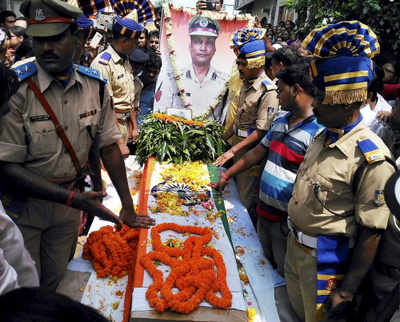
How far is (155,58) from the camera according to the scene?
6.72 metres

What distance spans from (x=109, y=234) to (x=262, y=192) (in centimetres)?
152

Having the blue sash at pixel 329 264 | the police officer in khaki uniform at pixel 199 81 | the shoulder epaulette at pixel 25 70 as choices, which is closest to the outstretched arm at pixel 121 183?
the shoulder epaulette at pixel 25 70

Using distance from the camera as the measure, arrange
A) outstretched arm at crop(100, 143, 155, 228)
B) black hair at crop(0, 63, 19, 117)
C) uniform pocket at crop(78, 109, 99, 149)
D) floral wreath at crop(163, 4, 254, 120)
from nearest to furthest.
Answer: black hair at crop(0, 63, 19, 117) → uniform pocket at crop(78, 109, 99, 149) → outstretched arm at crop(100, 143, 155, 228) → floral wreath at crop(163, 4, 254, 120)

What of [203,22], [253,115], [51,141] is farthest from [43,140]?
[203,22]

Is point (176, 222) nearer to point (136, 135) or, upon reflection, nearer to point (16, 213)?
point (16, 213)

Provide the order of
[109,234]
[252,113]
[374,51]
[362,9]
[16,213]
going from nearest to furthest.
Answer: [374,51] → [16,213] → [109,234] → [252,113] → [362,9]

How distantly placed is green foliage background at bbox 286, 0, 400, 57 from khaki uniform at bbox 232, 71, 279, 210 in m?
2.25

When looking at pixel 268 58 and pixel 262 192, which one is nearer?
pixel 262 192

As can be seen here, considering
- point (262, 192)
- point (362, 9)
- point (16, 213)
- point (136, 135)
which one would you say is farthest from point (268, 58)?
point (16, 213)

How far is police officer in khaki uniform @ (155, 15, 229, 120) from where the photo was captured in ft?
19.6

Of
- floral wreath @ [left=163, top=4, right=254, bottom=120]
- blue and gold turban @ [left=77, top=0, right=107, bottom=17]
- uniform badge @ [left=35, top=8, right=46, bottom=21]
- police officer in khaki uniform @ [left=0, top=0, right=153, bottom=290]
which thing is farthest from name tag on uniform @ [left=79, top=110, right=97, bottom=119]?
floral wreath @ [left=163, top=4, right=254, bottom=120]

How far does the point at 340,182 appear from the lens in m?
2.07

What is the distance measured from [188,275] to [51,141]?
1.38 meters

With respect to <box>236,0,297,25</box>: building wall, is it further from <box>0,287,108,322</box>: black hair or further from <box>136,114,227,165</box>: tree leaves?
<box>0,287,108,322</box>: black hair
